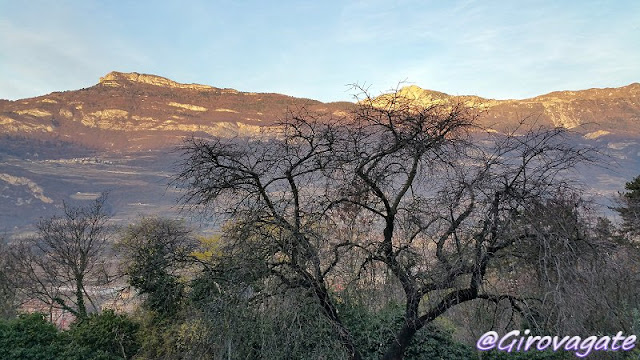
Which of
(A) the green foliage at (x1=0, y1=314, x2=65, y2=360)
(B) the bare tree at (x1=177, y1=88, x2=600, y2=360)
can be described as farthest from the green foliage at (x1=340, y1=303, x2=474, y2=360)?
(A) the green foliage at (x1=0, y1=314, x2=65, y2=360)

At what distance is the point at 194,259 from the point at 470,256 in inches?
172

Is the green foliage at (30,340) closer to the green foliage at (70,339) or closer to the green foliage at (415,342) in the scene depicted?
the green foliage at (70,339)

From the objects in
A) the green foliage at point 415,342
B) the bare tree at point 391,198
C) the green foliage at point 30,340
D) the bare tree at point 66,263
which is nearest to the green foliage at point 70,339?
the green foliage at point 30,340

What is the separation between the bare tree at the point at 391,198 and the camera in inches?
279

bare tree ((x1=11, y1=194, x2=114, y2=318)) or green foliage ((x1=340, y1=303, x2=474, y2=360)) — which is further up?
green foliage ((x1=340, y1=303, x2=474, y2=360))

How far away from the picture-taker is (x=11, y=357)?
42.9 ft

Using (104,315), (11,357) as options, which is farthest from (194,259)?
(104,315)

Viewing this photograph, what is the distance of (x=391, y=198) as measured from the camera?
8.40 m

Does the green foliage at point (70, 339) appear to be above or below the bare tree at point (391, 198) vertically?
below

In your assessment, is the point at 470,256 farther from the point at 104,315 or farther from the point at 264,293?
the point at 104,315

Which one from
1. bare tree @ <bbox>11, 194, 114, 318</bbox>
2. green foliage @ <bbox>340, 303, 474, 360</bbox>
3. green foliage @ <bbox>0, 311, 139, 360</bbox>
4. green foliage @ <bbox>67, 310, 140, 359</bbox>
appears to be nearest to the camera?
green foliage @ <bbox>340, 303, 474, 360</bbox>

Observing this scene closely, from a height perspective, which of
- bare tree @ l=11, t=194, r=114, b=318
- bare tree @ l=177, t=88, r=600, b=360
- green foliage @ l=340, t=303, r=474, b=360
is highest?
bare tree @ l=177, t=88, r=600, b=360

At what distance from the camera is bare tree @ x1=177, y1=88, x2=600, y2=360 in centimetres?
708

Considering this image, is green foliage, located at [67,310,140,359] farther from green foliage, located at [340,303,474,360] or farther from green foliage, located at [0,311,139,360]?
green foliage, located at [340,303,474,360]
